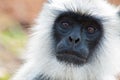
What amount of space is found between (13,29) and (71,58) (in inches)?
197

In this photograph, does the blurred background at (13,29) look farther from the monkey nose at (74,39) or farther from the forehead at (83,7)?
the monkey nose at (74,39)

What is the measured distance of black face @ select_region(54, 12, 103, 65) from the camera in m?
5.61

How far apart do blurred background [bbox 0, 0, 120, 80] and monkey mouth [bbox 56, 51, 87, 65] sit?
182 centimetres

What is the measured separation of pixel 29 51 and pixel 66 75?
54 cm

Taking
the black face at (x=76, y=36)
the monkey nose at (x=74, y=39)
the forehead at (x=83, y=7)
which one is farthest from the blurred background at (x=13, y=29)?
the monkey nose at (x=74, y=39)

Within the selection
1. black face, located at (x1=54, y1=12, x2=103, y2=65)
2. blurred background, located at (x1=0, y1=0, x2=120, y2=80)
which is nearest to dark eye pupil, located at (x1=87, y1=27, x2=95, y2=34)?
black face, located at (x1=54, y1=12, x2=103, y2=65)

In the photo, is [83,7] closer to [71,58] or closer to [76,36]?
[76,36]

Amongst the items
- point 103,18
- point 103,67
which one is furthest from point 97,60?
point 103,18

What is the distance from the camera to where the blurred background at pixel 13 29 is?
9.08 m

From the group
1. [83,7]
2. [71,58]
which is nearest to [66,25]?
[83,7]

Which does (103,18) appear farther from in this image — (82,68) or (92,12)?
(82,68)

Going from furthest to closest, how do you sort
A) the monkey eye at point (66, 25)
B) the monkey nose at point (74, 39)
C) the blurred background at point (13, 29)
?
the blurred background at point (13, 29) → the monkey eye at point (66, 25) → the monkey nose at point (74, 39)

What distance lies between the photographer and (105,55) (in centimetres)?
595

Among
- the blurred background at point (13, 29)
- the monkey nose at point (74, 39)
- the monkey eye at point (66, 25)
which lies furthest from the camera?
the blurred background at point (13, 29)
